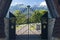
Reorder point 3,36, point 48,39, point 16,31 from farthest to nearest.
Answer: point 16,31, point 48,39, point 3,36

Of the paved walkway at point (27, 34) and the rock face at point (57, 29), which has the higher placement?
the rock face at point (57, 29)

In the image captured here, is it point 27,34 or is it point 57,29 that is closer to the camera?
point 57,29

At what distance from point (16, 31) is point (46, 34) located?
184cm

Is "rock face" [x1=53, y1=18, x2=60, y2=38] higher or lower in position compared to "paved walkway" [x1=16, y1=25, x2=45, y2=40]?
higher

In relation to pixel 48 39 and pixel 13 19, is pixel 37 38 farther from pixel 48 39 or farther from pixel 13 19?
pixel 13 19

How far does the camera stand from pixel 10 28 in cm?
1369

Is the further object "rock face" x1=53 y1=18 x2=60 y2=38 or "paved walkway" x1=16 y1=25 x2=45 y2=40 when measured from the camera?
"paved walkway" x1=16 y1=25 x2=45 y2=40

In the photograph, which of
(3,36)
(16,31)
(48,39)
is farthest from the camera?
(16,31)

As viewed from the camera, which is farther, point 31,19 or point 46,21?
point 31,19

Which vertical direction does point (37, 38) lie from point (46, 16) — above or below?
below

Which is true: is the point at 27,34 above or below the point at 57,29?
below

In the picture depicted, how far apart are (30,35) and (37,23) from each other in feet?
2.85

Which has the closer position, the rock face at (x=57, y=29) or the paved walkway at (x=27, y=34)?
the rock face at (x=57, y=29)

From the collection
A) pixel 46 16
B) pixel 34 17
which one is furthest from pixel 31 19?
pixel 46 16
